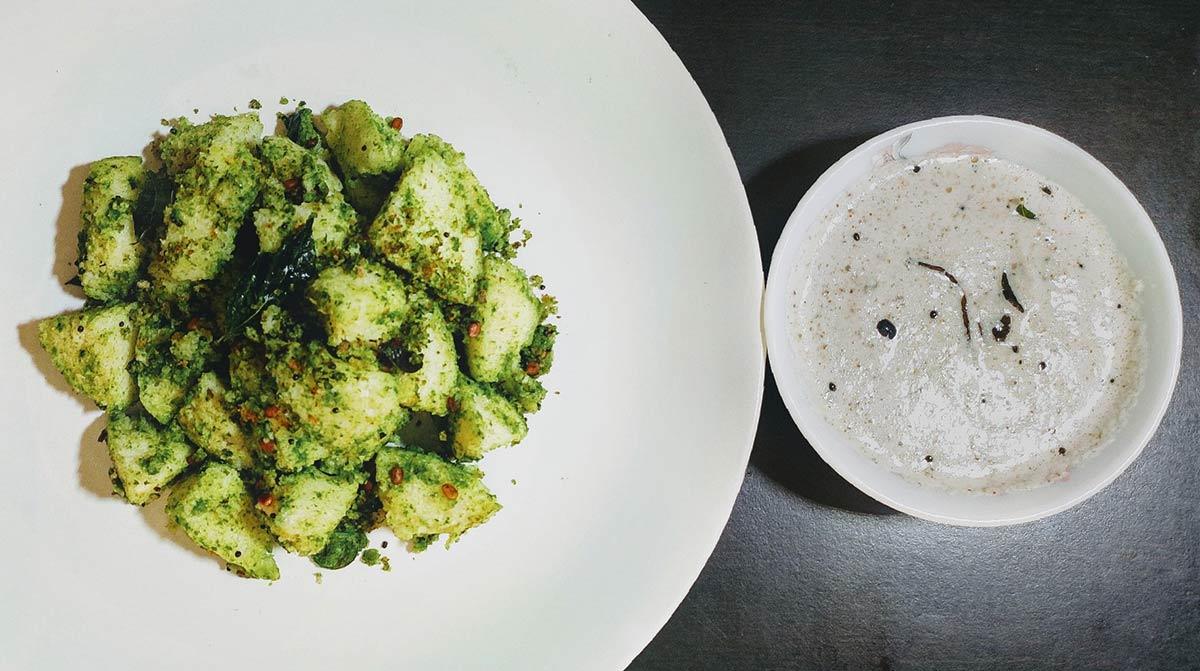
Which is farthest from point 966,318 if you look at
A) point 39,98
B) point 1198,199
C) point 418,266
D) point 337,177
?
point 39,98

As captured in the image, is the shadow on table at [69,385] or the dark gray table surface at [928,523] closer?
the shadow on table at [69,385]

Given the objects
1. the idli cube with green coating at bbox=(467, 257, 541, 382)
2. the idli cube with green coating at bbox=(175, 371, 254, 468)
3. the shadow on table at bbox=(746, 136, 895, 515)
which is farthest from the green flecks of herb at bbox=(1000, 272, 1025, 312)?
the idli cube with green coating at bbox=(175, 371, 254, 468)

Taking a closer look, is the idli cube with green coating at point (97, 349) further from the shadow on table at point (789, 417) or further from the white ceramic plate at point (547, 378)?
the shadow on table at point (789, 417)

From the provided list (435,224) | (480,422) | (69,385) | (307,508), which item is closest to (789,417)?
(480,422)

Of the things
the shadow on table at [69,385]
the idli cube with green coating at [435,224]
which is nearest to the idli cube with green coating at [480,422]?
the idli cube with green coating at [435,224]

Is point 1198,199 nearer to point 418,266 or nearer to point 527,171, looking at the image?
point 527,171
